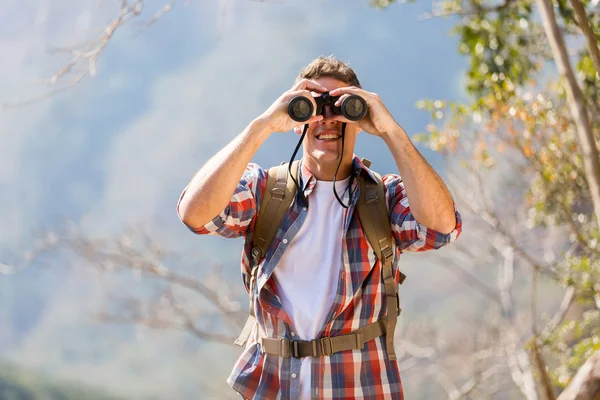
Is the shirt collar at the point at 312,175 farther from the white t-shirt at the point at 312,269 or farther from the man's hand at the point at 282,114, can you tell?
the man's hand at the point at 282,114

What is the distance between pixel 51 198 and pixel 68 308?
3.64ft

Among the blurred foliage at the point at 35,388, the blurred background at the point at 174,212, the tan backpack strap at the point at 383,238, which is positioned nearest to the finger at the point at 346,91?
the tan backpack strap at the point at 383,238

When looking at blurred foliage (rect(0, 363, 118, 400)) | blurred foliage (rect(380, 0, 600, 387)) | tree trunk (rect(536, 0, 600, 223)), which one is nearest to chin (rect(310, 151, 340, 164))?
tree trunk (rect(536, 0, 600, 223))

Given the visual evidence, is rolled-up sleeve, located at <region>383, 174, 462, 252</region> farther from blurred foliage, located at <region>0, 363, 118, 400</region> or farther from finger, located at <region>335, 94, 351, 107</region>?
blurred foliage, located at <region>0, 363, 118, 400</region>

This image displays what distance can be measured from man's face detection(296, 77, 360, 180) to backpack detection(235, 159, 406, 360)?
0.05 meters

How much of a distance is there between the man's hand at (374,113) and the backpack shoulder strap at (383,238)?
0.14 m

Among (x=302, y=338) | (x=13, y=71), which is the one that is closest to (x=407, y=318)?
(x=13, y=71)

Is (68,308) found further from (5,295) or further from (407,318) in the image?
(407,318)

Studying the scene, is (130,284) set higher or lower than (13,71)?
lower

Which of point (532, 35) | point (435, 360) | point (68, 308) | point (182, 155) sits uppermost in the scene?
point (182, 155)

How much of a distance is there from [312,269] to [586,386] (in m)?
0.72

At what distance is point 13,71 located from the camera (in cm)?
738

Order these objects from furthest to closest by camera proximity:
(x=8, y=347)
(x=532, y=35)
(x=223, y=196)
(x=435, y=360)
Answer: (x=435, y=360), (x=8, y=347), (x=532, y=35), (x=223, y=196)

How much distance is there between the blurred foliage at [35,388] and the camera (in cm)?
700
